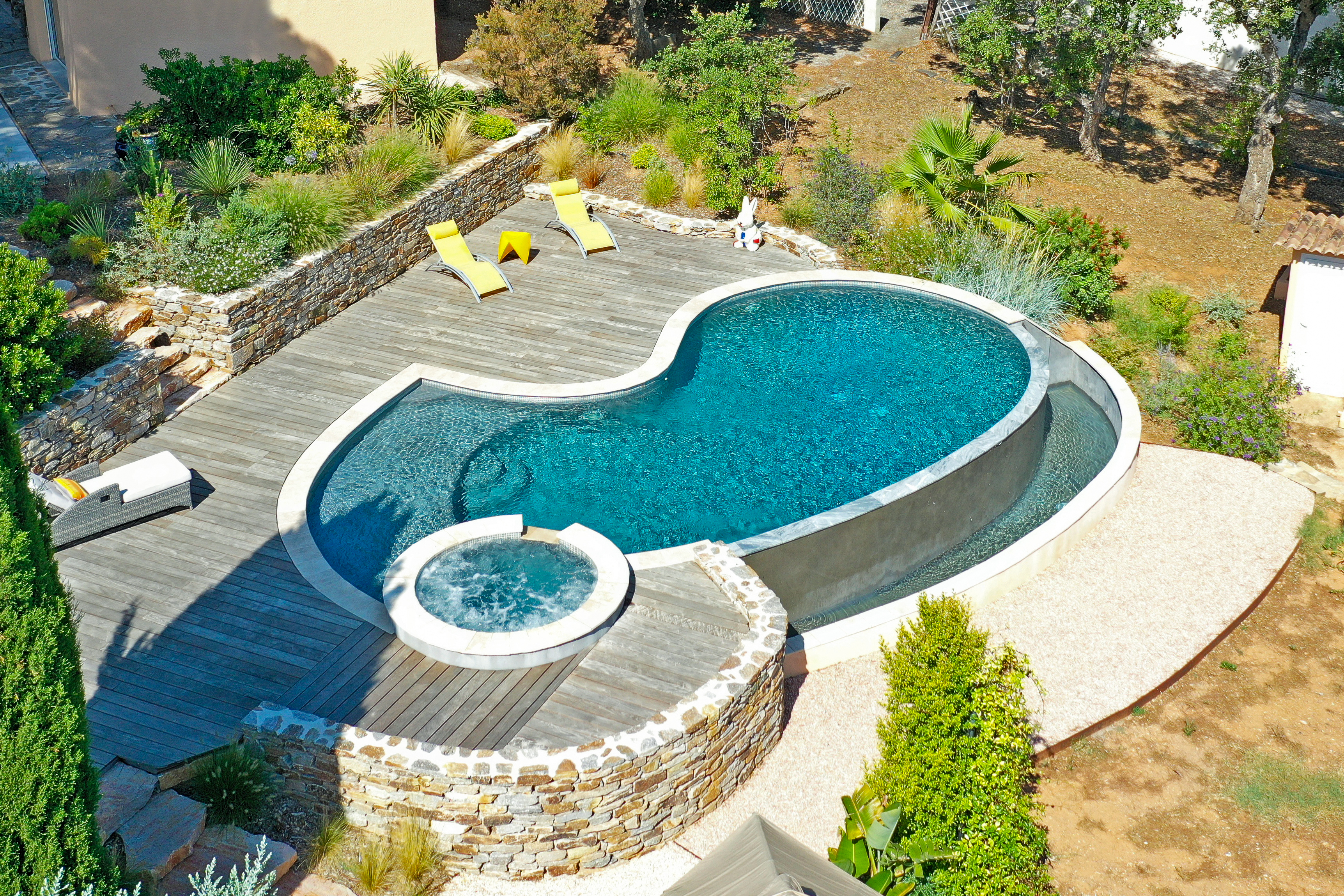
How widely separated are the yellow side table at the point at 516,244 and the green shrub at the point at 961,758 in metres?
9.60

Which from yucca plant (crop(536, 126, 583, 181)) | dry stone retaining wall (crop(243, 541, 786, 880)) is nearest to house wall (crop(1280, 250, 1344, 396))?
dry stone retaining wall (crop(243, 541, 786, 880))

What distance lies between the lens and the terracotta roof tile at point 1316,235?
13.9 m

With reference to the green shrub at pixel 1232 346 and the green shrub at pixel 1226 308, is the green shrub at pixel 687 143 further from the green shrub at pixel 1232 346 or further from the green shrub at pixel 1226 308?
the green shrub at pixel 1232 346

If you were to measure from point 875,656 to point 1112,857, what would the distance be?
8.41 feet

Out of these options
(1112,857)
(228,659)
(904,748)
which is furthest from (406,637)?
(1112,857)

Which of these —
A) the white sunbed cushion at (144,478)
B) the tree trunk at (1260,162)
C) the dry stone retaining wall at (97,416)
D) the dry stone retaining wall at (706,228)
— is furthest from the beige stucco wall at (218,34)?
the tree trunk at (1260,162)

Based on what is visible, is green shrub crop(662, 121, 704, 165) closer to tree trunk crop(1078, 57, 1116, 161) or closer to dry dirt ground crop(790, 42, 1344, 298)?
dry dirt ground crop(790, 42, 1344, 298)

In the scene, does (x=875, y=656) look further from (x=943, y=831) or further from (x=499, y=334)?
(x=499, y=334)

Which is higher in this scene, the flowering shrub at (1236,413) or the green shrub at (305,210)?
the green shrub at (305,210)

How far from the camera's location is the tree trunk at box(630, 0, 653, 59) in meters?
21.3

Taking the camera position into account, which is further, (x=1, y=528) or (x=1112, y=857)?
(x=1112, y=857)

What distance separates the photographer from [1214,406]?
13375mm

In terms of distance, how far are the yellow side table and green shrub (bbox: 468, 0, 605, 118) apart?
159 inches

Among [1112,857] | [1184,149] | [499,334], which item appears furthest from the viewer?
[1184,149]
